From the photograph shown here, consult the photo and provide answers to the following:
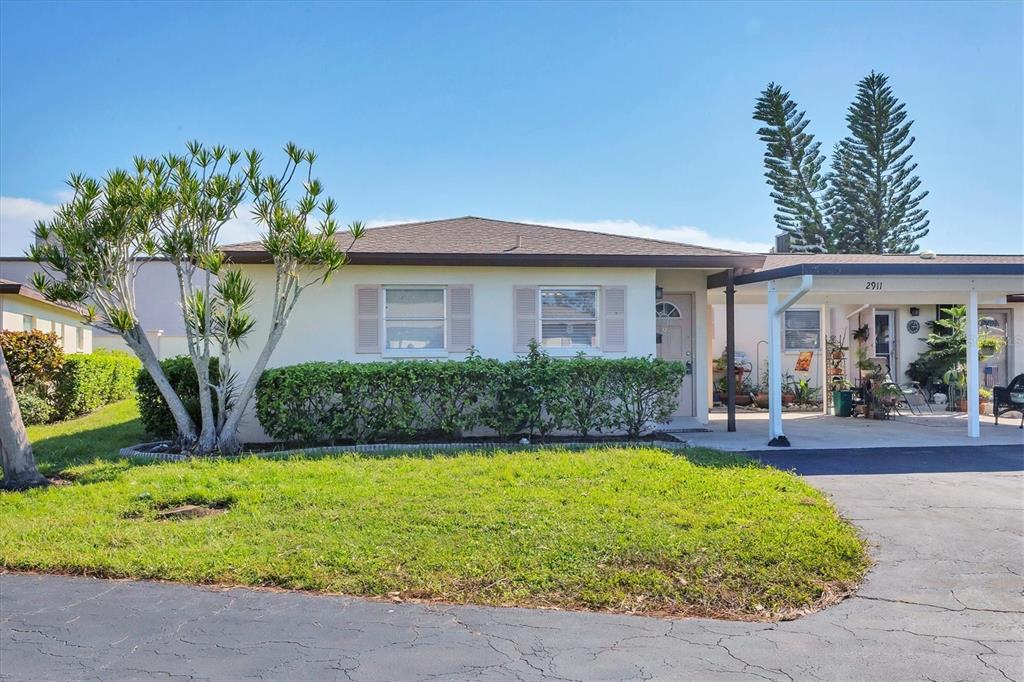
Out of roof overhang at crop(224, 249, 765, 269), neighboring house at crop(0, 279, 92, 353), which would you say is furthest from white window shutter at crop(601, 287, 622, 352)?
neighboring house at crop(0, 279, 92, 353)

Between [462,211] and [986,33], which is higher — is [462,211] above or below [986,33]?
below

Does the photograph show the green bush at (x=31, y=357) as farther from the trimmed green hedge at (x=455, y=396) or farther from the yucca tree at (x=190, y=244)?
the trimmed green hedge at (x=455, y=396)

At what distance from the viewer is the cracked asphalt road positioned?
383 cm

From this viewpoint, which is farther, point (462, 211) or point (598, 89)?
point (462, 211)

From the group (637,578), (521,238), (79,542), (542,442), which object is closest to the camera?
(637,578)

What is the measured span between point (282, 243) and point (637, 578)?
6648 mm

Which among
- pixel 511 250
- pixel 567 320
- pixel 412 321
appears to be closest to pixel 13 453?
pixel 412 321

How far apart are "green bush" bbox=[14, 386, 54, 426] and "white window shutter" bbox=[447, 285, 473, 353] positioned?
8.31 m

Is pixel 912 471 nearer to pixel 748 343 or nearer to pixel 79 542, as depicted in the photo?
pixel 79 542

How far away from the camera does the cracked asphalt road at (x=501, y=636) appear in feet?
12.6

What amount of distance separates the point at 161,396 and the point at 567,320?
637 centimetres

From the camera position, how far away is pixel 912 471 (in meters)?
8.65

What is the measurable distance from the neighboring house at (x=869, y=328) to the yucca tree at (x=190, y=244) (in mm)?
8570

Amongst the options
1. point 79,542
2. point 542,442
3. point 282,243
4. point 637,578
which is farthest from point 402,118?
point 637,578
